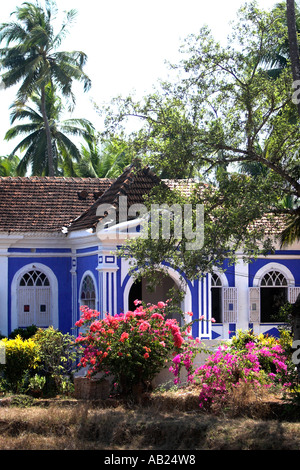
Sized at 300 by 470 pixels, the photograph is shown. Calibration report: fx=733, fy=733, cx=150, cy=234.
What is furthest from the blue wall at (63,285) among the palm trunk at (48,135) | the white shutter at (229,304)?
the palm trunk at (48,135)

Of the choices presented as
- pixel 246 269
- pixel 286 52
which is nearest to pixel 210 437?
pixel 246 269

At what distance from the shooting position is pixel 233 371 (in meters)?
11.4

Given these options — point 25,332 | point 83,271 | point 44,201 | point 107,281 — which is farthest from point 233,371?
point 44,201

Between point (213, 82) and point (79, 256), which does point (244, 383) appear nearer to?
point (213, 82)

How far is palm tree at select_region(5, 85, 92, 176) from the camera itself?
114 ft

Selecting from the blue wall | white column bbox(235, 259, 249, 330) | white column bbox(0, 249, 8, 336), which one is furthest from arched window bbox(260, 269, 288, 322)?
white column bbox(0, 249, 8, 336)

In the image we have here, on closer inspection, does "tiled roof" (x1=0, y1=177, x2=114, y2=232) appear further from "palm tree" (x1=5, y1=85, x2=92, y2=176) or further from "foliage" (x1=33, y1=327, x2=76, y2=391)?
"palm tree" (x1=5, y1=85, x2=92, y2=176)

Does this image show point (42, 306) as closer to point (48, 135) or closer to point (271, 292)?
point (271, 292)

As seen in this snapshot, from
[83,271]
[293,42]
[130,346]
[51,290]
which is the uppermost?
[293,42]

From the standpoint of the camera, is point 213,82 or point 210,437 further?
point 213,82

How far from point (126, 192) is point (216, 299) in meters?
4.79
